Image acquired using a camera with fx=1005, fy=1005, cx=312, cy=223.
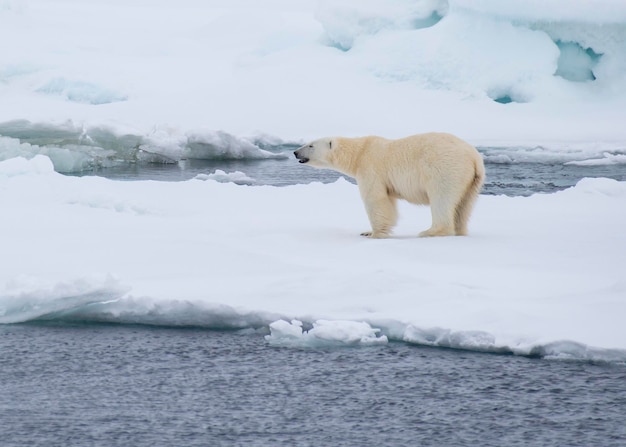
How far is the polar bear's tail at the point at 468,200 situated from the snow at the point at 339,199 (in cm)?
17

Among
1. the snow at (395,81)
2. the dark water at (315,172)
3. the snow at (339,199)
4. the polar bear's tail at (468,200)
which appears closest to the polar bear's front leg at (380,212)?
the snow at (339,199)

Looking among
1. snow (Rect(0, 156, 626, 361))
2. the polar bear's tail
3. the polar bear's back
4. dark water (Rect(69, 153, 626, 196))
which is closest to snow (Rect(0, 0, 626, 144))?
dark water (Rect(69, 153, 626, 196))

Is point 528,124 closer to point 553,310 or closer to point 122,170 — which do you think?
point 122,170

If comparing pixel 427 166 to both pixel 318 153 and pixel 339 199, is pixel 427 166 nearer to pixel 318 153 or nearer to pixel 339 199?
pixel 318 153

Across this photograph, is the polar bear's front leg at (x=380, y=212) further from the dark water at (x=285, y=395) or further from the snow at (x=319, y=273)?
the dark water at (x=285, y=395)

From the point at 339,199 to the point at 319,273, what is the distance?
357 centimetres

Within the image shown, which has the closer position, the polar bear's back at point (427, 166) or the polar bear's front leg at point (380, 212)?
the polar bear's back at point (427, 166)

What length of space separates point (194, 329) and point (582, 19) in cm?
1599

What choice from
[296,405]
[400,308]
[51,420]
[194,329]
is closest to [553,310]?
[400,308]

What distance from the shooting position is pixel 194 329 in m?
5.42

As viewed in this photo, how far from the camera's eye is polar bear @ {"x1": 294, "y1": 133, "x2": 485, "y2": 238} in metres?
6.85

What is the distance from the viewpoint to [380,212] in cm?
712

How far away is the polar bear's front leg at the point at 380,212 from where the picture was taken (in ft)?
23.3

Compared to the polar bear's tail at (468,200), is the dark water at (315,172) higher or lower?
higher
